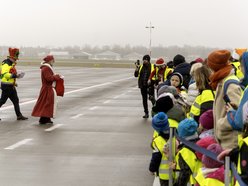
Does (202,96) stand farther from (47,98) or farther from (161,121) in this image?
(47,98)

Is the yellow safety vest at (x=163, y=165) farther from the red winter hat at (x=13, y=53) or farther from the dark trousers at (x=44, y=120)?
the red winter hat at (x=13, y=53)

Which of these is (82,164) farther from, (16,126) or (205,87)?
(16,126)

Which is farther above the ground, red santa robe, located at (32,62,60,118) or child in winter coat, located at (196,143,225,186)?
child in winter coat, located at (196,143,225,186)

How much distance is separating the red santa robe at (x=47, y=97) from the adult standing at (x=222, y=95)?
29.4 ft

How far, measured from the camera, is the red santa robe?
524 inches

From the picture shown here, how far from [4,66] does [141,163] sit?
7079 millimetres

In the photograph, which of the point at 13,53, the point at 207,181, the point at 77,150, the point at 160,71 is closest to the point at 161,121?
the point at 207,181

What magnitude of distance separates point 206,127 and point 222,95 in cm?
88

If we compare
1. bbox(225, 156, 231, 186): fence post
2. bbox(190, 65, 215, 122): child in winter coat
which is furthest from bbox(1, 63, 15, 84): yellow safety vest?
bbox(225, 156, 231, 186): fence post

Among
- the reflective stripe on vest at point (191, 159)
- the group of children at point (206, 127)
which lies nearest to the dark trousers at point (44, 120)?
the group of children at point (206, 127)

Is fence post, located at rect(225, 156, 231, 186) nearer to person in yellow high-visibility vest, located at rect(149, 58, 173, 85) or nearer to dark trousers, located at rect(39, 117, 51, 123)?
dark trousers, located at rect(39, 117, 51, 123)

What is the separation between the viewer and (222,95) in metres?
4.43

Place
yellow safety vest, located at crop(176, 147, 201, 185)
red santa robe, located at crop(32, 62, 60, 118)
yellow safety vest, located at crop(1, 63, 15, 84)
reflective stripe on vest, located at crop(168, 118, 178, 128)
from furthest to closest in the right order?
yellow safety vest, located at crop(1, 63, 15, 84) → red santa robe, located at crop(32, 62, 60, 118) → reflective stripe on vest, located at crop(168, 118, 178, 128) → yellow safety vest, located at crop(176, 147, 201, 185)

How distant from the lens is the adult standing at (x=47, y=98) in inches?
524
